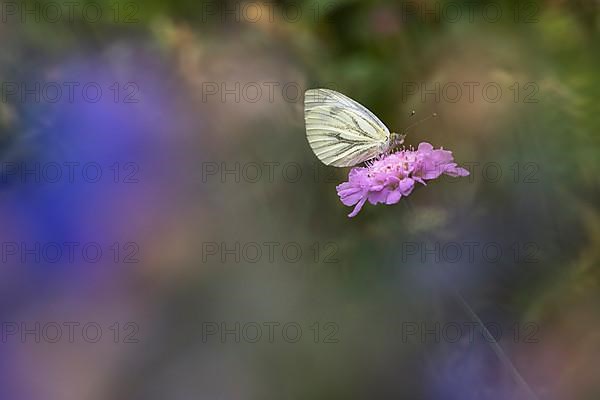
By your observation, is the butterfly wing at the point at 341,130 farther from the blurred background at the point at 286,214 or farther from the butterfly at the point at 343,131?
the blurred background at the point at 286,214

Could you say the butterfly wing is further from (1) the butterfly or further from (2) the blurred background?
(2) the blurred background

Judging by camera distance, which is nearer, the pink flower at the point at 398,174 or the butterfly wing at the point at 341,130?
the pink flower at the point at 398,174

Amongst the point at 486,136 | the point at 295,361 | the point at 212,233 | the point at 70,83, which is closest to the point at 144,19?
the point at 70,83

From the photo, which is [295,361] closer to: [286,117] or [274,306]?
[274,306]

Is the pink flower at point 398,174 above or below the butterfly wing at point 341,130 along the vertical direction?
below

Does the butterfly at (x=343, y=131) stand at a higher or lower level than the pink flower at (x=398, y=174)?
higher

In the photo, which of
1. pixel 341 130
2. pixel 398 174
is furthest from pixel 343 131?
pixel 398 174

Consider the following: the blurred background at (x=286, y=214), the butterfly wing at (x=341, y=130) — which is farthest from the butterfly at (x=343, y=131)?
the blurred background at (x=286, y=214)

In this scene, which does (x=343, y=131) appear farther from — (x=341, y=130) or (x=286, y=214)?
(x=286, y=214)
